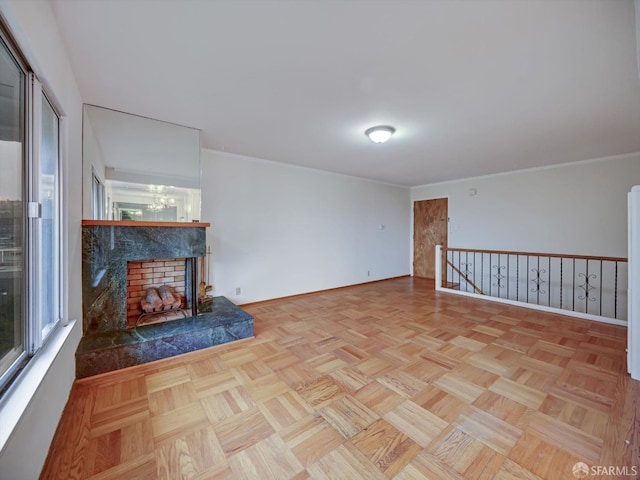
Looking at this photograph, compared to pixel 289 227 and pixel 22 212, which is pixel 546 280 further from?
pixel 22 212

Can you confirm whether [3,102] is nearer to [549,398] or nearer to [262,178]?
[262,178]

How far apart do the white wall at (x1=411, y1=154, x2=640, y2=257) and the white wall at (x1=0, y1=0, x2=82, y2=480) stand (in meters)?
6.25

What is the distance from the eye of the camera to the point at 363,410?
1.74 meters

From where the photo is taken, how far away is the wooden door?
6.19 m

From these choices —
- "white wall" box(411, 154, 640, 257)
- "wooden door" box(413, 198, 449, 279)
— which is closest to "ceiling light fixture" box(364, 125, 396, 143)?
"white wall" box(411, 154, 640, 257)

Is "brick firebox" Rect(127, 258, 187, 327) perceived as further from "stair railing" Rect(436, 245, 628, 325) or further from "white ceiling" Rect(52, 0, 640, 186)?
"stair railing" Rect(436, 245, 628, 325)

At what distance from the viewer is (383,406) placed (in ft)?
5.82

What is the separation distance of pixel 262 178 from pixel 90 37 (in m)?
2.69

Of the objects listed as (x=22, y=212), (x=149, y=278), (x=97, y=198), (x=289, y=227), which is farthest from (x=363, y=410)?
(x=289, y=227)

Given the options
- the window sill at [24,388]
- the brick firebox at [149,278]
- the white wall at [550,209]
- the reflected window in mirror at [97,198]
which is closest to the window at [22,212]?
the window sill at [24,388]

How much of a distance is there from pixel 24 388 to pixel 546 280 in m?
6.50

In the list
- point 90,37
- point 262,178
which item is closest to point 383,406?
point 90,37

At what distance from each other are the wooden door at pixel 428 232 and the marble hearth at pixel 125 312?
5.02 meters

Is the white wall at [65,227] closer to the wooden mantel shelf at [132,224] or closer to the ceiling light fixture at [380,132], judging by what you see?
the wooden mantel shelf at [132,224]
